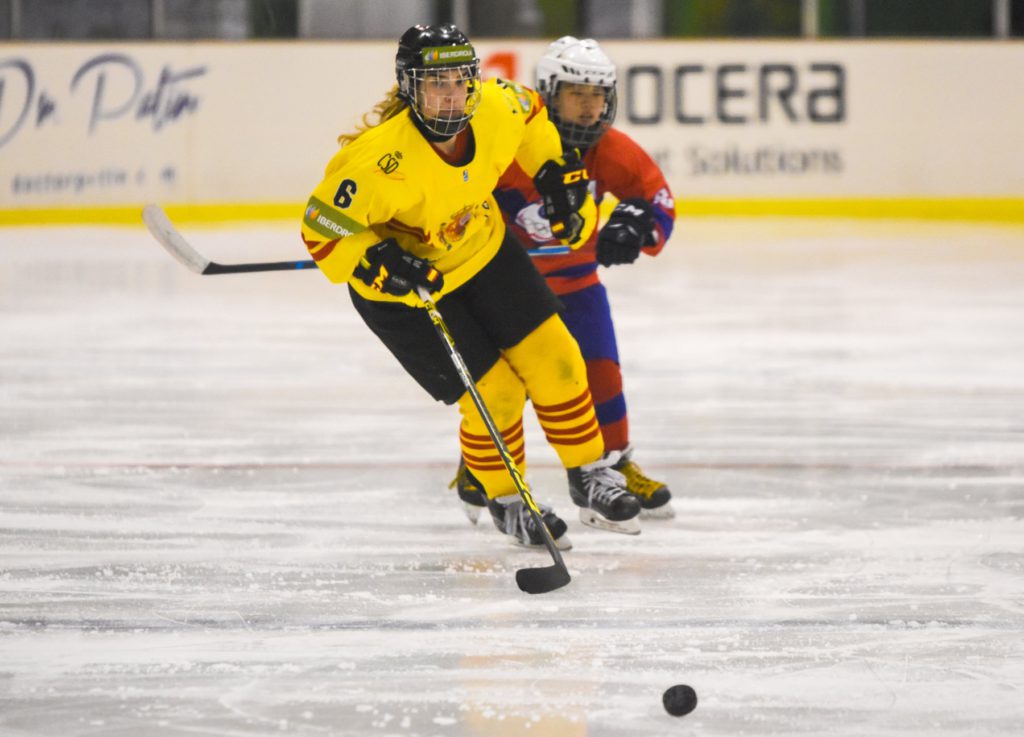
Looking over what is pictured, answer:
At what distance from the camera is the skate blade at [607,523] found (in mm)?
3346

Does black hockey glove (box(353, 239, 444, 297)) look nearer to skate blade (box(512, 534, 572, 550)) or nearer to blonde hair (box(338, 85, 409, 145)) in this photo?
blonde hair (box(338, 85, 409, 145))

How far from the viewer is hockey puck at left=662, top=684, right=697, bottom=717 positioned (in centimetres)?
221

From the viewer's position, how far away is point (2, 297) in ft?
23.5

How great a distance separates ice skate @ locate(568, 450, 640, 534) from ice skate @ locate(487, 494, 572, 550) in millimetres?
98

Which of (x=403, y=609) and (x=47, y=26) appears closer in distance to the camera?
(x=403, y=609)

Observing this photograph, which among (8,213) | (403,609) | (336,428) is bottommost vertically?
(8,213)

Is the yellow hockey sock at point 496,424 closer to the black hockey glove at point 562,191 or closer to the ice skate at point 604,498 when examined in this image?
the ice skate at point 604,498

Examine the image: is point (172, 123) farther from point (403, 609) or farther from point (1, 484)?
point (403, 609)

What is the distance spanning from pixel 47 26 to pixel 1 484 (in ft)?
24.1

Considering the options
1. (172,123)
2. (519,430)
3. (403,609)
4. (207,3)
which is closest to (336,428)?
(519,430)

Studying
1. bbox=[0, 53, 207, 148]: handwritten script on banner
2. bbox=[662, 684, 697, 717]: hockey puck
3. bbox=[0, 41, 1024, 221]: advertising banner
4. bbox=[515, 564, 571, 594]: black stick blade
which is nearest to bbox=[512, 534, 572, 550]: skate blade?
bbox=[515, 564, 571, 594]: black stick blade

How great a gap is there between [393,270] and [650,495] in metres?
0.84

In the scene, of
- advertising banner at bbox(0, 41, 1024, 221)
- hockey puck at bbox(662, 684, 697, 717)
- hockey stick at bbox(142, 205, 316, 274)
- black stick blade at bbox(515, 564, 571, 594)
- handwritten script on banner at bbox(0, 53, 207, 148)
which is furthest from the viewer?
advertising banner at bbox(0, 41, 1024, 221)

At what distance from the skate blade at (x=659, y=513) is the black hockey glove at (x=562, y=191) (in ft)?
2.04
